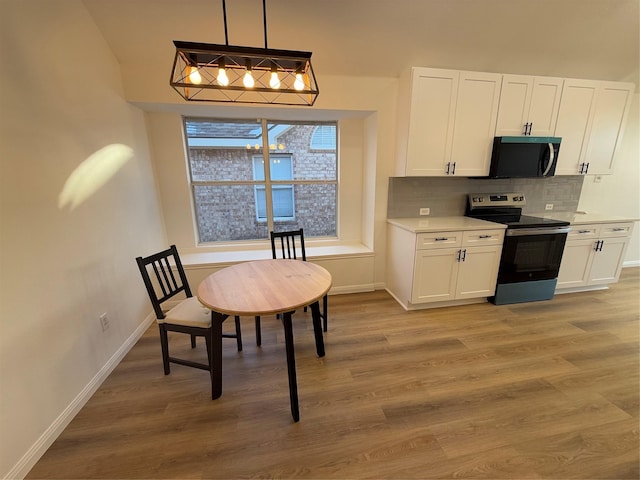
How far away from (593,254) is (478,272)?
1562mm

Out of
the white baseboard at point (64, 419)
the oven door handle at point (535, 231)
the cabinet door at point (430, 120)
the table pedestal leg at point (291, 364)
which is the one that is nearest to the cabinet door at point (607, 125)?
the oven door handle at point (535, 231)

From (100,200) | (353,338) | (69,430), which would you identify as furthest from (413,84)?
(69,430)

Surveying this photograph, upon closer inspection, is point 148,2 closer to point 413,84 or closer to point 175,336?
point 413,84

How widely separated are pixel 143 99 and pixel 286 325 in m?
2.48

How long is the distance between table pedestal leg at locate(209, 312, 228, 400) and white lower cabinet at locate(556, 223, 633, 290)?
3.75 meters

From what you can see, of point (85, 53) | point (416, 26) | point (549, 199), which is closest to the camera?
point (85, 53)

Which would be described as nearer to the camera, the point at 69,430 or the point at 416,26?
the point at 69,430

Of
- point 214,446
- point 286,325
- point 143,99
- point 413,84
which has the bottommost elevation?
point 214,446

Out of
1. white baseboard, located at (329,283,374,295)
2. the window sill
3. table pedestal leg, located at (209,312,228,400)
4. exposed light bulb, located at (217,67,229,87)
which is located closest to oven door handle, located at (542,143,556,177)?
the window sill

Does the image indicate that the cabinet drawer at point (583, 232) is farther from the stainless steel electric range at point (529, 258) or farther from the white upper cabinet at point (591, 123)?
the white upper cabinet at point (591, 123)

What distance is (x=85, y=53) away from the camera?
1931 mm

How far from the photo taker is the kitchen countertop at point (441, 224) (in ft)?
8.70

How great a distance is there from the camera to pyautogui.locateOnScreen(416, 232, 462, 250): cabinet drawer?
8.69 feet

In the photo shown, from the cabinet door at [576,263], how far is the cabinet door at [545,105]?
1.32m
